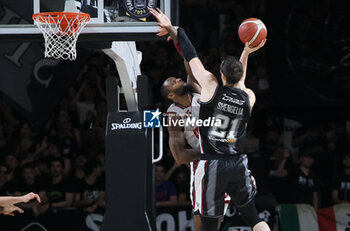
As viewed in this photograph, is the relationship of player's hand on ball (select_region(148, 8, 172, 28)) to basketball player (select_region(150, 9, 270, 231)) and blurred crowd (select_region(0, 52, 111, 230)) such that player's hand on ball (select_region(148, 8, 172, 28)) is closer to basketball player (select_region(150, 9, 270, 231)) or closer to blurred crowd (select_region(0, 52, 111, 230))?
basketball player (select_region(150, 9, 270, 231))

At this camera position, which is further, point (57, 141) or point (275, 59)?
point (275, 59)

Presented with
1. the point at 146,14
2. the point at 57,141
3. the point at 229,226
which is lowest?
the point at 229,226

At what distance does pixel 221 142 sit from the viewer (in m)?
6.59

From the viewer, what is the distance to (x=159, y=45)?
12.7 metres

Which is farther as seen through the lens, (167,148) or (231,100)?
(167,148)

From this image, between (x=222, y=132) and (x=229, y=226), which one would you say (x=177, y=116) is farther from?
(x=229, y=226)

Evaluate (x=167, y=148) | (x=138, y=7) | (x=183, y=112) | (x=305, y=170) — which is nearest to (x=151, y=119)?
(x=183, y=112)

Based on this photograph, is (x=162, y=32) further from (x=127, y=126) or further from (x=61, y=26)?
(x=127, y=126)

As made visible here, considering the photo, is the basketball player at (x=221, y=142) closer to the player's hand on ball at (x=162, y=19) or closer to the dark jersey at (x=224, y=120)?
the dark jersey at (x=224, y=120)

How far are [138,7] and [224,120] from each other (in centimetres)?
164

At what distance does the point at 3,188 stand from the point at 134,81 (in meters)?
3.04

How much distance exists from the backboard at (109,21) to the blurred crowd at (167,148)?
6.53 feet

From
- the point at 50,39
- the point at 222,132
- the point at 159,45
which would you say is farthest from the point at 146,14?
the point at 159,45

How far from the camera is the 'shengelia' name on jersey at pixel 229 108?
6.53 meters
